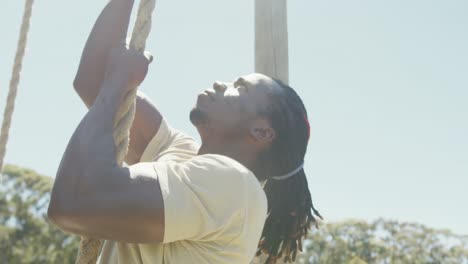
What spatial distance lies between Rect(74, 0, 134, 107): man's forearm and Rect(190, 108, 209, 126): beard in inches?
14.3

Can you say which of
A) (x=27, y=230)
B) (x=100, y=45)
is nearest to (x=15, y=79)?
(x=100, y=45)

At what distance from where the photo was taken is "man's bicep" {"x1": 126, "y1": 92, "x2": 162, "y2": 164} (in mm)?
2268

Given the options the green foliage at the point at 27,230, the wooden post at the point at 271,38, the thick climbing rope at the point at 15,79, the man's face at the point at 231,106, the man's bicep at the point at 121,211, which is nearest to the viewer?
the man's bicep at the point at 121,211

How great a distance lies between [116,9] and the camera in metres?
1.93

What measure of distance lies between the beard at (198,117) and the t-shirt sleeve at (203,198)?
16.3 inches

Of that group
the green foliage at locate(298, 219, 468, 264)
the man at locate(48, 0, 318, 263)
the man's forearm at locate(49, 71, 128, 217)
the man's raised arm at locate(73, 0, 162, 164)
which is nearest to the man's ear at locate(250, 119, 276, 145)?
the man at locate(48, 0, 318, 263)

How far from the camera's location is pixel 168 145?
2.26 meters

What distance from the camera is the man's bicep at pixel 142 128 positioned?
2268 mm

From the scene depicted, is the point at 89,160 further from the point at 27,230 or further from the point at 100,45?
the point at 27,230

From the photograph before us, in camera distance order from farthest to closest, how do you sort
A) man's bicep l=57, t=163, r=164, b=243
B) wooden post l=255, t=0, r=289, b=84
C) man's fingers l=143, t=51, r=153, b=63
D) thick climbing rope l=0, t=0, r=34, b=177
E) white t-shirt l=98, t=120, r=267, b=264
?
wooden post l=255, t=0, r=289, b=84 → thick climbing rope l=0, t=0, r=34, b=177 → man's fingers l=143, t=51, r=153, b=63 → white t-shirt l=98, t=120, r=267, b=264 → man's bicep l=57, t=163, r=164, b=243

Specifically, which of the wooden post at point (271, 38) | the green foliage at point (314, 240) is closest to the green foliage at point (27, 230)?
the green foliage at point (314, 240)

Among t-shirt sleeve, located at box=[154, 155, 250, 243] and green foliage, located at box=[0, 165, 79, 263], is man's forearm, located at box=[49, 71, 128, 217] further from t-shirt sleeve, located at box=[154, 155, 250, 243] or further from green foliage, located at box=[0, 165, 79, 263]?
green foliage, located at box=[0, 165, 79, 263]

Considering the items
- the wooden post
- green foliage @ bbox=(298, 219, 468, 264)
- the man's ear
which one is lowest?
green foliage @ bbox=(298, 219, 468, 264)

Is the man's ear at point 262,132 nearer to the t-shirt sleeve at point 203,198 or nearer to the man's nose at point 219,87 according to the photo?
the man's nose at point 219,87
